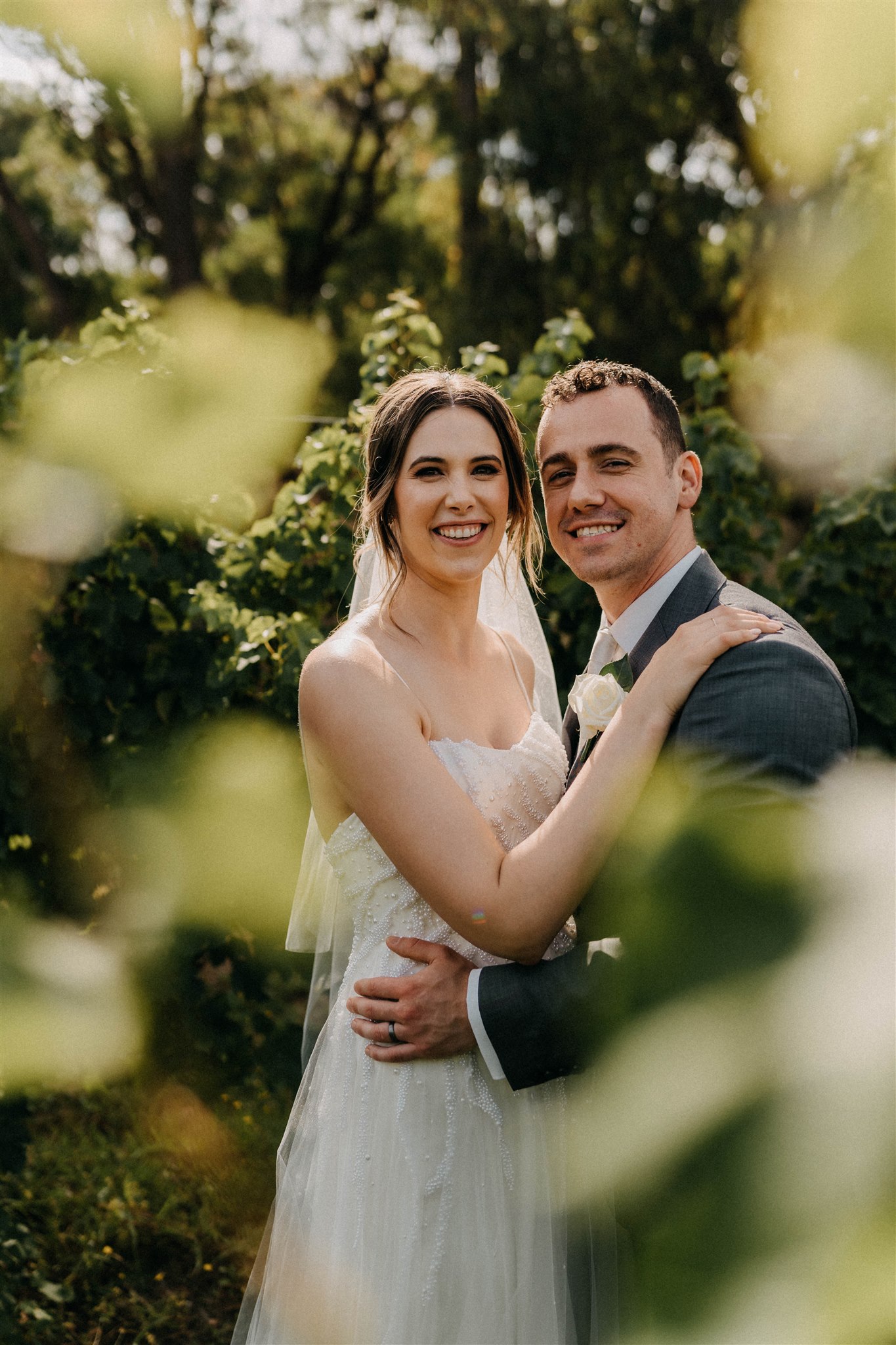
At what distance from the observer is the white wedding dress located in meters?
1.88

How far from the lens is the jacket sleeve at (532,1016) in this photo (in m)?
1.78

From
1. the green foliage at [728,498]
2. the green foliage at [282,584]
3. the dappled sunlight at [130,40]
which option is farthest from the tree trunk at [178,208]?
the green foliage at [728,498]

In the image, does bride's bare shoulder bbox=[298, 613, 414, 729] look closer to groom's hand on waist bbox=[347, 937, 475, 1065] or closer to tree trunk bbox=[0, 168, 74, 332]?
groom's hand on waist bbox=[347, 937, 475, 1065]

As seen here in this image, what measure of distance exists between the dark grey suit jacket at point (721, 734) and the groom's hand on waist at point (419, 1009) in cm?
10

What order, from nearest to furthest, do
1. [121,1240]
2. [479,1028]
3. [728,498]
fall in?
[479,1028] < [728,498] < [121,1240]

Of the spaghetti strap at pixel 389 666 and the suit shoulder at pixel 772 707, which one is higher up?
the spaghetti strap at pixel 389 666

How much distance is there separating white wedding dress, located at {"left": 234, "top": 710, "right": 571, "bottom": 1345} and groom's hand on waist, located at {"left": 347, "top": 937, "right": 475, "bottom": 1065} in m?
0.05

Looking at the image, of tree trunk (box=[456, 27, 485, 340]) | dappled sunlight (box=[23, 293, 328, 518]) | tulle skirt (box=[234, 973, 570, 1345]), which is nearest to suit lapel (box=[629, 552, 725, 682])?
tulle skirt (box=[234, 973, 570, 1345])

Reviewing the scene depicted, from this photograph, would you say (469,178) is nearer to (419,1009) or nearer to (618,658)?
(618,658)

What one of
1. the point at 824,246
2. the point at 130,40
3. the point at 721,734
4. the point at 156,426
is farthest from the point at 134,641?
the point at 824,246

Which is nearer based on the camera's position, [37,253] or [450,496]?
[450,496]

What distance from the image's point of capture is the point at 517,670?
2637 millimetres

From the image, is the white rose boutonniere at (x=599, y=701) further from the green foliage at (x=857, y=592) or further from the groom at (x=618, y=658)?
the green foliage at (x=857, y=592)

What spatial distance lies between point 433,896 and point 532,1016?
0.86ft
